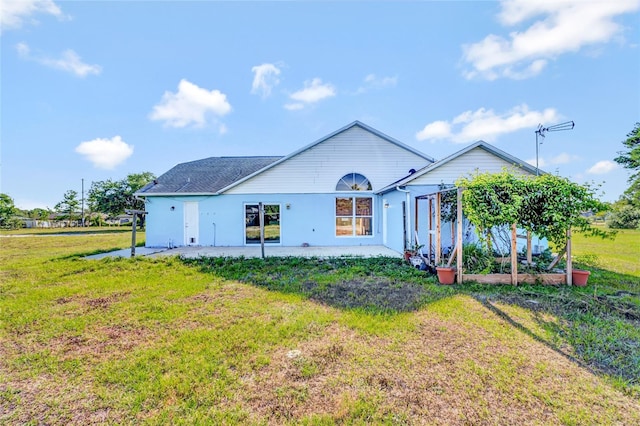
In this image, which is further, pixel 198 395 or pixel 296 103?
pixel 296 103

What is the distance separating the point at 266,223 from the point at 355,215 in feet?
13.9

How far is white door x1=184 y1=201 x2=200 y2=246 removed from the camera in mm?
12781

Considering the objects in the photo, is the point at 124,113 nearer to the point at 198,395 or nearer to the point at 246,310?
the point at 246,310

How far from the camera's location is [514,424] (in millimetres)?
2109

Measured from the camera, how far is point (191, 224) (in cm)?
1287

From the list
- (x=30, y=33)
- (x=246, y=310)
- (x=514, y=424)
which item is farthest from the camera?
(x=30, y=33)

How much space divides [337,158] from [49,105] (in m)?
14.4

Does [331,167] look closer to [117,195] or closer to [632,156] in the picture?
[632,156]

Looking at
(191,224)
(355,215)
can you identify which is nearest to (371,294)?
(355,215)

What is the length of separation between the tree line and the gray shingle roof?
17794mm

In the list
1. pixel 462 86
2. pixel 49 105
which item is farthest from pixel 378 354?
pixel 49 105

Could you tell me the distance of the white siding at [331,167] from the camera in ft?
40.9

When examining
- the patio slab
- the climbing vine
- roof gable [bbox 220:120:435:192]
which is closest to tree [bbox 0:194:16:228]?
the patio slab

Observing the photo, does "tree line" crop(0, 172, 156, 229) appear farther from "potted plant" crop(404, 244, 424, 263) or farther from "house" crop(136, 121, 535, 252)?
"potted plant" crop(404, 244, 424, 263)
